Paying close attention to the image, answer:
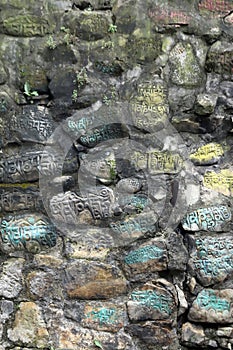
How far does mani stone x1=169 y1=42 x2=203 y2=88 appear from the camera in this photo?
2186mm

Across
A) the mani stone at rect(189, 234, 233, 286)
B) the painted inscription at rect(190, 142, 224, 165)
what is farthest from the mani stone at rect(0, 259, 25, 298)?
the painted inscription at rect(190, 142, 224, 165)

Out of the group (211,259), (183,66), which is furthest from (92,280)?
(183,66)

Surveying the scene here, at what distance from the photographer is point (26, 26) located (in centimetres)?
215

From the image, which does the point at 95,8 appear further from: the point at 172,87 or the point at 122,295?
the point at 122,295

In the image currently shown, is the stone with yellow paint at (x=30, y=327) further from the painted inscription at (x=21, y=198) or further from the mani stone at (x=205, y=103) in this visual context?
the mani stone at (x=205, y=103)

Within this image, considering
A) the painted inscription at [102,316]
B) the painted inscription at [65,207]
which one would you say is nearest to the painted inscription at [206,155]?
the painted inscription at [65,207]

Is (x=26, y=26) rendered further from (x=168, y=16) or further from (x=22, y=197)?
(x=22, y=197)

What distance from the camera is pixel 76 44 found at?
2.17 metres

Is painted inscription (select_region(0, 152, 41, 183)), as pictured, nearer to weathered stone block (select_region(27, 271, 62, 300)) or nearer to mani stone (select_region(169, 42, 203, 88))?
weathered stone block (select_region(27, 271, 62, 300))

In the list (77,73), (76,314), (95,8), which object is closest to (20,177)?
(77,73)

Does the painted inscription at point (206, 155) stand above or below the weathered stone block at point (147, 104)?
below

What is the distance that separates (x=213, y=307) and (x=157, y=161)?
0.68m

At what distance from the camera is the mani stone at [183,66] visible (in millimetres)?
2186

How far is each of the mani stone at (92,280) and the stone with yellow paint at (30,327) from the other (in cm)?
18
